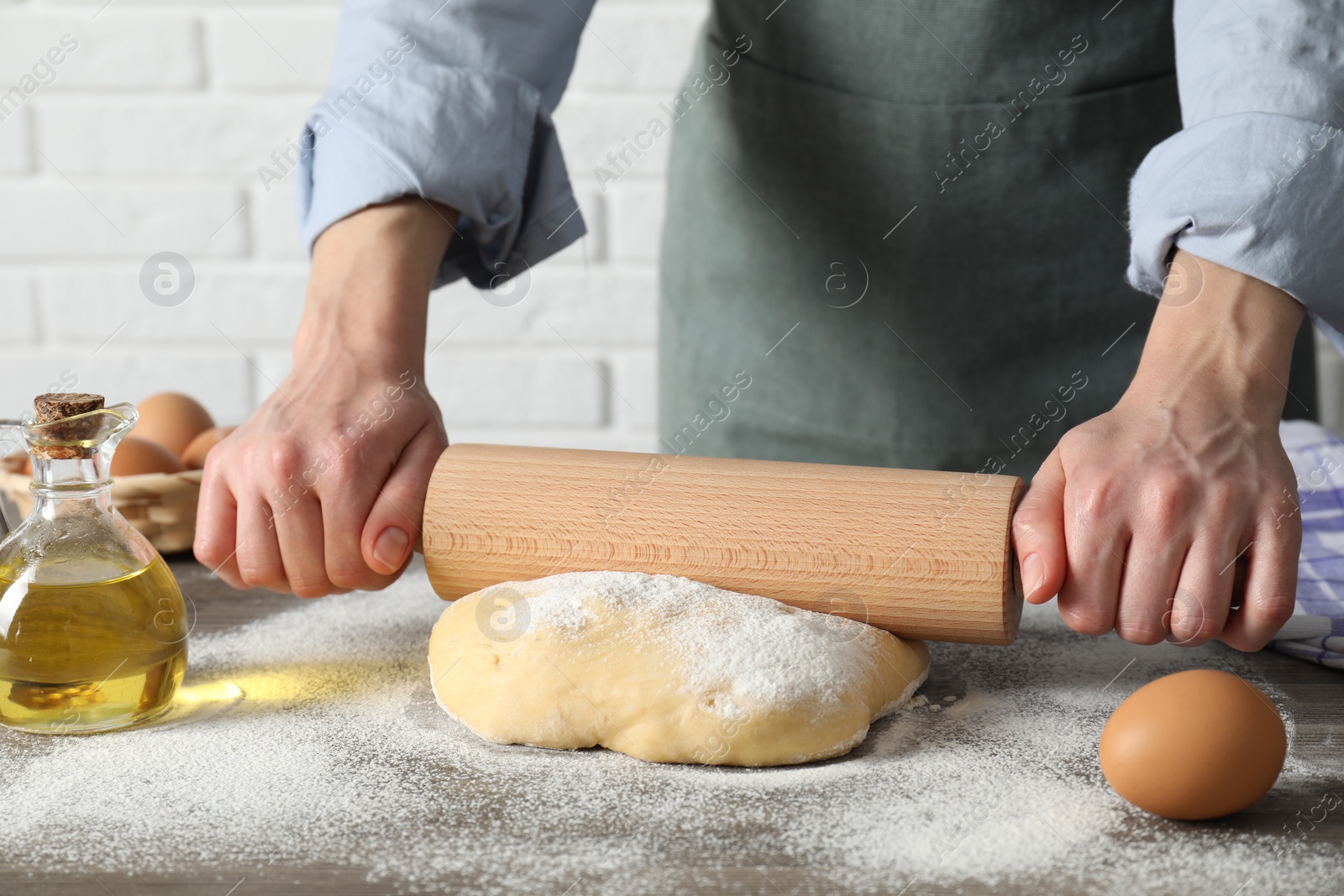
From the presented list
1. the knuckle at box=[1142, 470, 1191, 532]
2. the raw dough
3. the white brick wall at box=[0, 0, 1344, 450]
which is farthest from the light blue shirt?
the white brick wall at box=[0, 0, 1344, 450]

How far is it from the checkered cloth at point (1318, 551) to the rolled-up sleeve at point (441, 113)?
734 millimetres

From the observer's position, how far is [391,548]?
34.6 inches

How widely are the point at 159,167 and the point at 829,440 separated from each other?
4.06 ft

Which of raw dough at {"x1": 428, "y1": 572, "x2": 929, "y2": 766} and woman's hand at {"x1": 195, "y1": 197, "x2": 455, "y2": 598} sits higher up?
woman's hand at {"x1": 195, "y1": 197, "x2": 455, "y2": 598}

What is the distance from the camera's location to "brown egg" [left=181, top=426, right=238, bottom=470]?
1.20 metres

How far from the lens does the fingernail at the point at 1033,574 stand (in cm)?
76

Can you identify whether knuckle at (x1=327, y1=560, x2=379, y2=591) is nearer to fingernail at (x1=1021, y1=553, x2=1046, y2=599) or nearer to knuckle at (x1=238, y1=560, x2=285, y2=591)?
knuckle at (x1=238, y1=560, x2=285, y2=591)

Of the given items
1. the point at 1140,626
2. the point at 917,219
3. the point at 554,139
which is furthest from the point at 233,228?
the point at 1140,626

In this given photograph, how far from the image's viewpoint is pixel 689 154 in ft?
4.74

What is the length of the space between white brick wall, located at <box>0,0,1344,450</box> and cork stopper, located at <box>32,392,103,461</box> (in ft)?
3.73

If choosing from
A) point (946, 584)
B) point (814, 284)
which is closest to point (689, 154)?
point (814, 284)

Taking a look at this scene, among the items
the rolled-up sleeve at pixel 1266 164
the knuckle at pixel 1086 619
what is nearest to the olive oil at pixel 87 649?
the knuckle at pixel 1086 619

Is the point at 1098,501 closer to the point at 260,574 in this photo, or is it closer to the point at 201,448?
the point at 260,574

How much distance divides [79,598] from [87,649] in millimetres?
34
